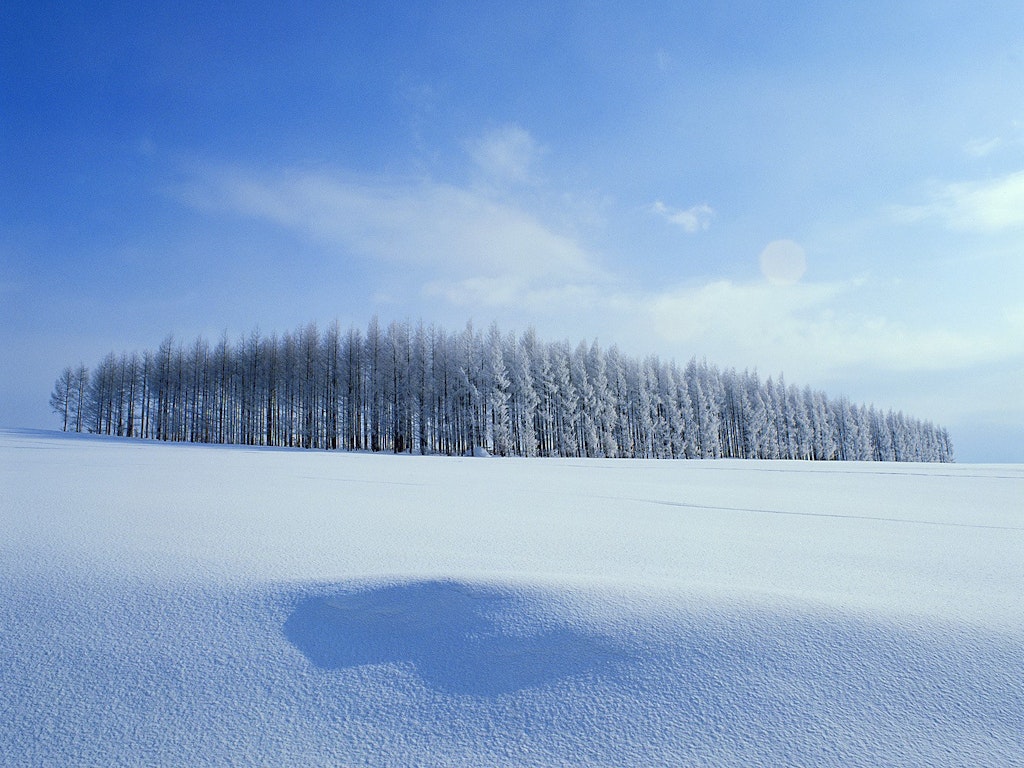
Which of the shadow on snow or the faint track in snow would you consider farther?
the faint track in snow

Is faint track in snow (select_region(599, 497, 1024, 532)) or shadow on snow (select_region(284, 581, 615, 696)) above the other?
shadow on snow (select_region(284, 581, 615, 696))

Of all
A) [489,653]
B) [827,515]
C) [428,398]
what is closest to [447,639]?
[489,653]

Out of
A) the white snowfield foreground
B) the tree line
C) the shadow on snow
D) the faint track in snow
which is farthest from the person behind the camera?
the tree line

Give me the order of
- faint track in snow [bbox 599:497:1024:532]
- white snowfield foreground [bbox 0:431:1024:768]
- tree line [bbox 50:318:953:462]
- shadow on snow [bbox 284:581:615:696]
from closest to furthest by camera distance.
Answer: white snowfield foreground [bbox 0:431:1024:768]
shadow on snow [bbox 284:581:615:696]
faint track in snow [bbox 599:497:1024:532]
tree line [bbox 50:318:953:462]

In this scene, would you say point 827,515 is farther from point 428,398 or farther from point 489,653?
point 428,398

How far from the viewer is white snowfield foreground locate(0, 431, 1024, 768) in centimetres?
153

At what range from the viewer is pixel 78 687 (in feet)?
5.76

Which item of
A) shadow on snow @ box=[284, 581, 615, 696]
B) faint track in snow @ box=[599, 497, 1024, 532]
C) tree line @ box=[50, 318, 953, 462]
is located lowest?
faint track in snow @ box=[599, 497, 1024, 532]

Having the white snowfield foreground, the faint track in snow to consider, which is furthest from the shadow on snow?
the faint track in snow

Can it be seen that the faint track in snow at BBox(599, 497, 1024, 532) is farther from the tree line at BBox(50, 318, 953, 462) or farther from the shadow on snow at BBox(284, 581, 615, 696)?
the tree line at BBox(50, 318, 953, 462)

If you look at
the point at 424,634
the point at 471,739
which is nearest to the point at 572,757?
the point at 471,739

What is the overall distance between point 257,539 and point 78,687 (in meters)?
1.53

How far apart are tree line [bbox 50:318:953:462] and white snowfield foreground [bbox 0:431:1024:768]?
31746 mm

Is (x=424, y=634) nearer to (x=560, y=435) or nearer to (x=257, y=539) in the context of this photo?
(x=257, y=539)
